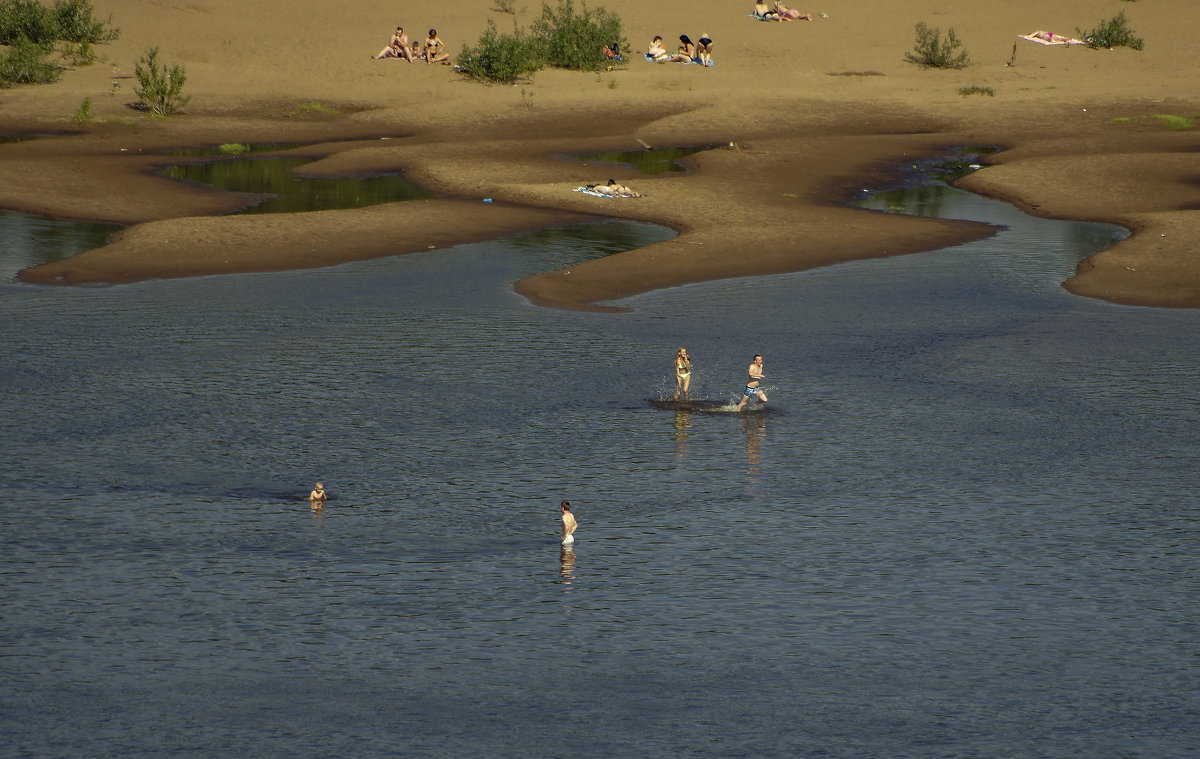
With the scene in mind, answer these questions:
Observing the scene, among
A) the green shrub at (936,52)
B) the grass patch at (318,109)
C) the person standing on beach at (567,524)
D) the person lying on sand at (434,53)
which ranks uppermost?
the green shrub at (936,52)

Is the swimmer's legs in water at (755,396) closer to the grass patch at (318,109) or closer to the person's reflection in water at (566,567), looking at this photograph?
the person's reflection in water at (566,567)

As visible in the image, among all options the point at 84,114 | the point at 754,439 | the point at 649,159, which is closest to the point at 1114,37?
the point at 649,159

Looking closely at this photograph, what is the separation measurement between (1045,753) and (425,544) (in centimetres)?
1202

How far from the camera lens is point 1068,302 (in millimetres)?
46656

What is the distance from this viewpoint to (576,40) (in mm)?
92125

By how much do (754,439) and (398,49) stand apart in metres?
65.8

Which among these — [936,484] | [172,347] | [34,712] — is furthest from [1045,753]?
[172,347]

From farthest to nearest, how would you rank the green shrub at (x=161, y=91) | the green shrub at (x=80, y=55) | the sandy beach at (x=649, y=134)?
the green shrub at (x=80, y=55)
the green shrub at (x=161, y=91)
the sandy beach at (x=649, y=134)

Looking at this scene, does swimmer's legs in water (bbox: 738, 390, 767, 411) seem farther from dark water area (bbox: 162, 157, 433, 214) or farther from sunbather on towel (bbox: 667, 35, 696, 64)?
sunbather on towel (bbox: 667, 35, 696, 64)

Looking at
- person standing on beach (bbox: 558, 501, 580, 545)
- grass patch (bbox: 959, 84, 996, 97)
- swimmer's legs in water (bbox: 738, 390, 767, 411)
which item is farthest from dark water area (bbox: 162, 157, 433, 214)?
grass patch (bbox: 959, 84, 996, 97)

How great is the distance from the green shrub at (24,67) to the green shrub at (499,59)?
2517 centimetres

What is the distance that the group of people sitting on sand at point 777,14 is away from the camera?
102688 mm

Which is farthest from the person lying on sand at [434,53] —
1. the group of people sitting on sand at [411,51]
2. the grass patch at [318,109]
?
the grass patch at [318,109]

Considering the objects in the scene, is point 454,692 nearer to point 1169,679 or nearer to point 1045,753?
point 1045,753
